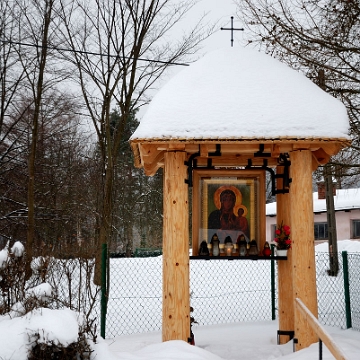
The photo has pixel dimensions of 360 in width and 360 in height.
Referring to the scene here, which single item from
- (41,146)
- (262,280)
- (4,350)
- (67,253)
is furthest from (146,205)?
(4,350)

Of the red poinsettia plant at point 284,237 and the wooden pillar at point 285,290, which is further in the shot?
the wooden pillar at point 285,290

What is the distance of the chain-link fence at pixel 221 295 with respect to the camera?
1035 cm

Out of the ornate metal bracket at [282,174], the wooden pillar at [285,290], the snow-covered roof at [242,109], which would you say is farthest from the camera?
the wooden pillar at [285,290]

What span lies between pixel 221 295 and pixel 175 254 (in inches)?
316

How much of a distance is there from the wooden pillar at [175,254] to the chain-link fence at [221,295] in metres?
2.17

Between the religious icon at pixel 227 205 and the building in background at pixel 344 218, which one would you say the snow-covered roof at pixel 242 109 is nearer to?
the religious icon at pixel 227 205

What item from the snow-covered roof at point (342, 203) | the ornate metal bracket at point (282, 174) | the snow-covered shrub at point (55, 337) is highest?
the snow-covered roof at point (342, 203)

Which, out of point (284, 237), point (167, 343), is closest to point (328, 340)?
point (167, 343)

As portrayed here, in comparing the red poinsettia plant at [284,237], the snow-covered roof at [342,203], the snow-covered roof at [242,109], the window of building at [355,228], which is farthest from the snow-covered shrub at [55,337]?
the window of building at [355,228]

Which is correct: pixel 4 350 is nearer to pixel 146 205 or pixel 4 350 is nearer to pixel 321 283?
pixel 321 283

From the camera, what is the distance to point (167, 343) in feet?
19.7

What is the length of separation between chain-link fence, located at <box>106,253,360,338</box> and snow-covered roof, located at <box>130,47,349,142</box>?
343cm

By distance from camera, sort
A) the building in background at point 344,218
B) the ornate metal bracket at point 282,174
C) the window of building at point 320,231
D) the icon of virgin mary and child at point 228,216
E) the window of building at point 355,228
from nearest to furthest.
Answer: the ornate metal bracket at point 282,174
the icon of virgin mary and child at point 228,216
the building in background at point 344,218
the window of building at point 355,228
the window of building at point 320,231

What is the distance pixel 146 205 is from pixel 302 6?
23.4 meters
